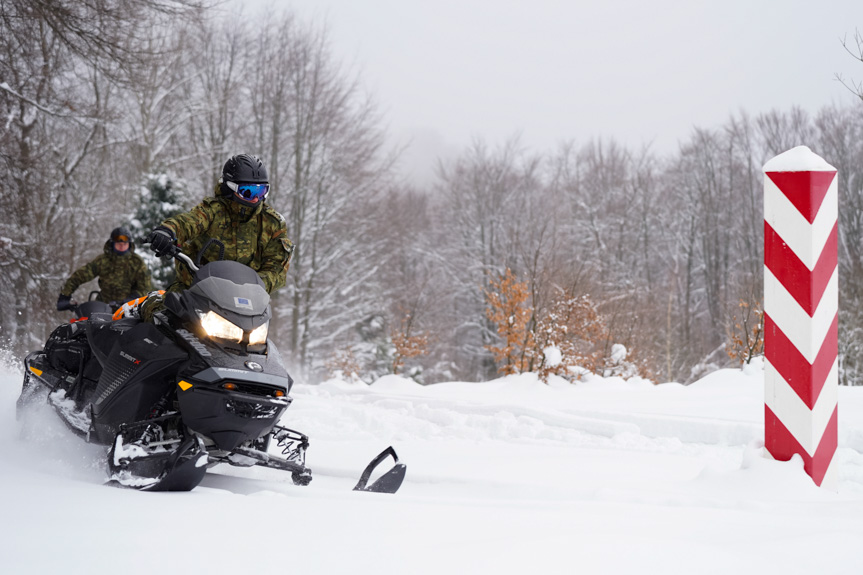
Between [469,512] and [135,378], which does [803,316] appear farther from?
[135,378]

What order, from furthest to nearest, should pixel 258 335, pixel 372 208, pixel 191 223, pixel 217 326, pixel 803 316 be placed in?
pixel 372 208 < pixel 191 223 < pixel 258 335 < pixel 217 326 < pixel 803 316

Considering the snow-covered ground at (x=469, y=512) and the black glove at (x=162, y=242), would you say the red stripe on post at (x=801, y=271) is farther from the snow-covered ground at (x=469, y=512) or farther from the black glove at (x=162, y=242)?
the black glove at (x=162, y=242)

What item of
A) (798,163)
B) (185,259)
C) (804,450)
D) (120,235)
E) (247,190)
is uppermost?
(798,163)

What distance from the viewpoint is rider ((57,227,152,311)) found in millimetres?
7633

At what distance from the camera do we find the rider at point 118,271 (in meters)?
7.63

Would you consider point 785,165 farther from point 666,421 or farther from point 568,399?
point 568,399

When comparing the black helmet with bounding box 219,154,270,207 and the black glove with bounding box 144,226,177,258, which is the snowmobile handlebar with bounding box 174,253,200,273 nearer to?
the black glove with bounding box 144,226,177,258

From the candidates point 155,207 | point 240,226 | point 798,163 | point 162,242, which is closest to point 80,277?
point 240,226

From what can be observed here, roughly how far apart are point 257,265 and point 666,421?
3353 mm

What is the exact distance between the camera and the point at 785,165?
296 centimetres

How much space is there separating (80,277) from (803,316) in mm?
7245

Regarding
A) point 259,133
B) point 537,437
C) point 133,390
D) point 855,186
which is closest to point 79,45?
point 133,390

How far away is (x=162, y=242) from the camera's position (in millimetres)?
3525

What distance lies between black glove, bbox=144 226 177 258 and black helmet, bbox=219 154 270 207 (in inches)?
18.8
